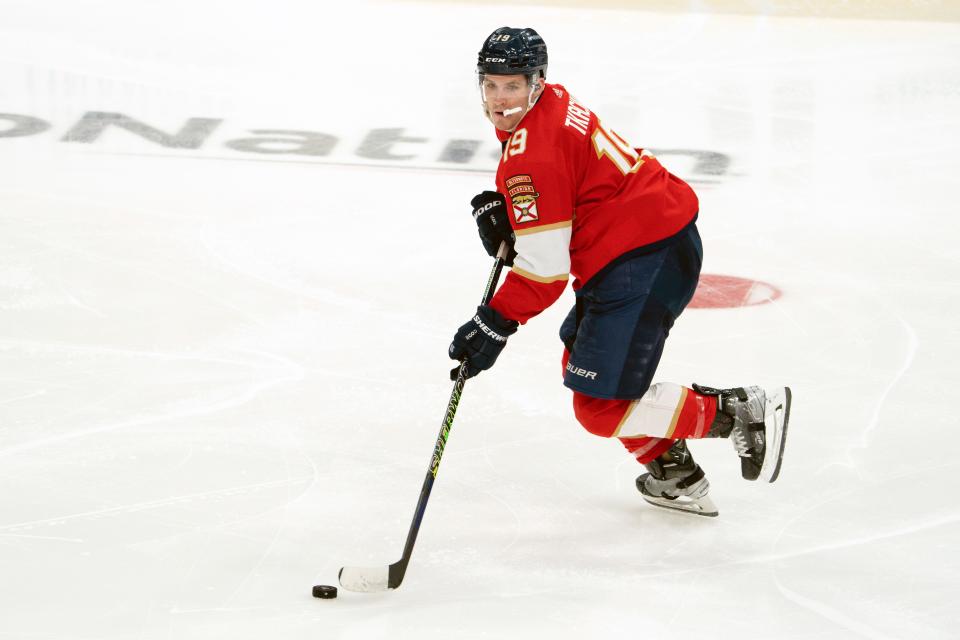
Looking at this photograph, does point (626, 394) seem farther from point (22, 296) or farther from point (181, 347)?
point (22, 296)

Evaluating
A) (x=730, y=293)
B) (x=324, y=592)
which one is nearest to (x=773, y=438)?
(x=324, y=592)

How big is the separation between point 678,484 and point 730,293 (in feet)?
5.46

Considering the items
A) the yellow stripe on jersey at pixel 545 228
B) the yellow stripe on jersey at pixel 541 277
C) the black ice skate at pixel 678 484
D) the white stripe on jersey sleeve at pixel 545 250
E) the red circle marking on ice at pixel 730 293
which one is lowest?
the red circle marking on ice at pixel 730 293

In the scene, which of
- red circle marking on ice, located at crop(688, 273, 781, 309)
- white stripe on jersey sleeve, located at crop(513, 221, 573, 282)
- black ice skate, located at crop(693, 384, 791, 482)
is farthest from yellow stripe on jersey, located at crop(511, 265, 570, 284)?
red circle marking on ice, located at crop(688, 273, 781, 309)

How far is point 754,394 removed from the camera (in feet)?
9.66

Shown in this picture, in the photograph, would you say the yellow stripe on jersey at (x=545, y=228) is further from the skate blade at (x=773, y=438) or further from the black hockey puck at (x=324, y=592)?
the black hockey puck at (x=324, y=592)

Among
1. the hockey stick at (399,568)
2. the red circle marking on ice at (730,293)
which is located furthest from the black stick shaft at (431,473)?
the red circle marking on ice at (730,293)

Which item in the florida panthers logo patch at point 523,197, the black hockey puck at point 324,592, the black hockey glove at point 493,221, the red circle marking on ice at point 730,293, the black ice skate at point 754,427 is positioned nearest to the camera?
the black hockey puck at point 324,592

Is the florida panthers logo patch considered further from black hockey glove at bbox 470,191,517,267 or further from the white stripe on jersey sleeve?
black hockey glove at bbox 470,191,517,267

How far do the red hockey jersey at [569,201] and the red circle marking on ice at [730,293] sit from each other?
1.55m

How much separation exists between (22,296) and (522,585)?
7.92 feet

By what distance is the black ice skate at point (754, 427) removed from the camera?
293 cm

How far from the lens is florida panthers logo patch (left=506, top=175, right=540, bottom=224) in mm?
2641

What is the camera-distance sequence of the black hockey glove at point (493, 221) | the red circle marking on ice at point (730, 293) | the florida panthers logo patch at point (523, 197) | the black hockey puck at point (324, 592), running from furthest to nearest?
the red circle marking on ice at point (730, 293) < the black hockey glove at point (493, 221) < the florida panthers logo patch at point (523, 197) < the black hockey puck at point (324, 592)
